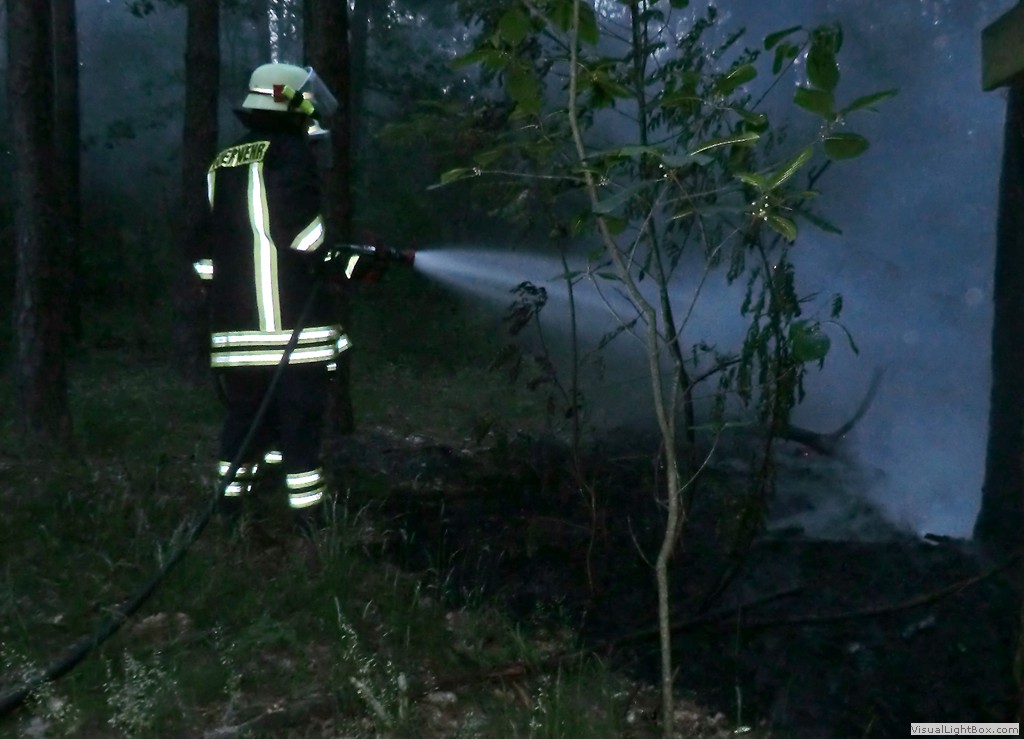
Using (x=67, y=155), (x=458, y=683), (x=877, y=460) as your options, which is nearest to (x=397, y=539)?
(x=458, y=683)

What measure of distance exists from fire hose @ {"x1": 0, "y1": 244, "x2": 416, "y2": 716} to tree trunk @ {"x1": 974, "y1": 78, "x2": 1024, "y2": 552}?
2.66 m

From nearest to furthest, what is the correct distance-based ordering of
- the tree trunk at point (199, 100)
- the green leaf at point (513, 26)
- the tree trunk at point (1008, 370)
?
the green leaf at point (513, 26), the tree trunk at point (1008, 370), the tree trunk at point (199, 100)

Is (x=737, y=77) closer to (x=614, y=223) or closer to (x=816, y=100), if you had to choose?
(x=816, y=100)

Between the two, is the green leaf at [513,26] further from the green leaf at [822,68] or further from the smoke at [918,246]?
the smoke at [918,246]

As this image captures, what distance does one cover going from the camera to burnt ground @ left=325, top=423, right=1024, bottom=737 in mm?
3479

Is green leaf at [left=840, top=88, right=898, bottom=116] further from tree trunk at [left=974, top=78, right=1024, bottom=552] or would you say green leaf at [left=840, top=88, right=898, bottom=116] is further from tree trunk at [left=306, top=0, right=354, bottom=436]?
tree trunk at [left=306, top=0, right=354, bottom=436]

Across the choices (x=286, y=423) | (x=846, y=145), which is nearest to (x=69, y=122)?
(x=286, y=423)

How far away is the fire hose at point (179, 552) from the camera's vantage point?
3.20 meters

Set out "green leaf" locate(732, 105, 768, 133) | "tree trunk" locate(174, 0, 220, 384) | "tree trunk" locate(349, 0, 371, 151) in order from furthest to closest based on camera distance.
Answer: "tree trunk" locate(349, 0, 371, 151) → "tree trunk" locate(174, 0, 220, 384) → "green leaf" locate(732, 105, 768, 133)

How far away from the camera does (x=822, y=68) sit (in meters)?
2.64

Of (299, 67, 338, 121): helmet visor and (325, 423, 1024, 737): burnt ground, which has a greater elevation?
(299, 67, 338, 121): helmet visor

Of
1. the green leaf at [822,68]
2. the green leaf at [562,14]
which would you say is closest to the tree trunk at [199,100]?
the green leaf at [562,14]

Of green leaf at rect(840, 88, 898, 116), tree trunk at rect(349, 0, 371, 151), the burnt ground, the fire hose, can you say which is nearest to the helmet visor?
the fire hose

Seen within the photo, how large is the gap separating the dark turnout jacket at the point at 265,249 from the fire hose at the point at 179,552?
0.08 meters
